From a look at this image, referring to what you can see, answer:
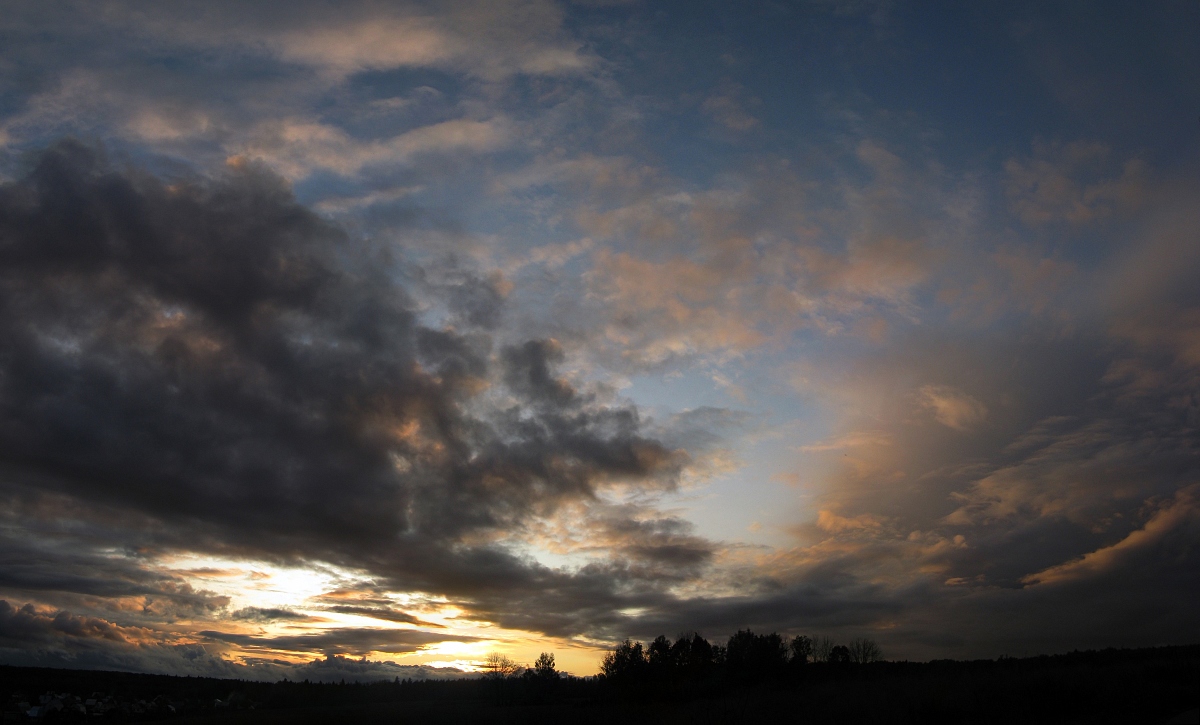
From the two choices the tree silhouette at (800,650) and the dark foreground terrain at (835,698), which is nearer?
the dark foreground terrain at (835,698)

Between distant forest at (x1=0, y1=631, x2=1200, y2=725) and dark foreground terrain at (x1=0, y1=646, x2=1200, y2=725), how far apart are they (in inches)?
4.9

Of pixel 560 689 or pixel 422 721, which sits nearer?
pixel 422 721

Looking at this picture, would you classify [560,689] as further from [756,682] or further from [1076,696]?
[1076,696]

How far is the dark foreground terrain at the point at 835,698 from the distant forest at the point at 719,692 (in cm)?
12

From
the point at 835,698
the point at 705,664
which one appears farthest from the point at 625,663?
the point at 835,698

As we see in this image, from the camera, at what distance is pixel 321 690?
160 metres

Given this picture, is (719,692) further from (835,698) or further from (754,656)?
(835,698)

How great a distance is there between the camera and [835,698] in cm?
4100

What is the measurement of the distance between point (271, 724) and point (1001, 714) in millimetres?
65546

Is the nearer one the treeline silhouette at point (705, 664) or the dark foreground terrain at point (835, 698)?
the dark foreground terrain at point (835, 698)

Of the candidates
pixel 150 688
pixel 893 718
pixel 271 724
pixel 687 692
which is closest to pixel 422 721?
pixel 271 724

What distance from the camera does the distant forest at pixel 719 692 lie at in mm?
27328

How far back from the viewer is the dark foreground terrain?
85.1ft

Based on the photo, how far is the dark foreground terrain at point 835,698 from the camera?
25.9 m
